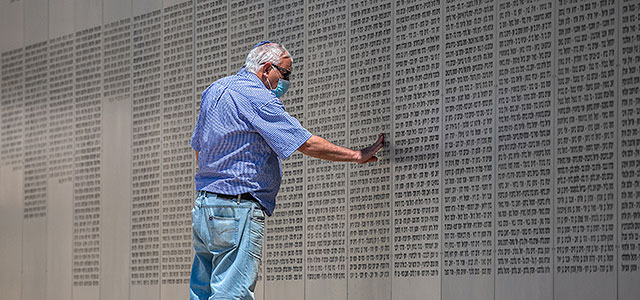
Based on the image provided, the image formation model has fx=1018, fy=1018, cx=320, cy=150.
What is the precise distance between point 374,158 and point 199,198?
1395 mm

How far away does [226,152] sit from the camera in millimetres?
5188

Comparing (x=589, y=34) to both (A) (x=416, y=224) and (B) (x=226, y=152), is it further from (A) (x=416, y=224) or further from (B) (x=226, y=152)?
(B) (x=226, y=152)

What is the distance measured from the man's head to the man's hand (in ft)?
2.42

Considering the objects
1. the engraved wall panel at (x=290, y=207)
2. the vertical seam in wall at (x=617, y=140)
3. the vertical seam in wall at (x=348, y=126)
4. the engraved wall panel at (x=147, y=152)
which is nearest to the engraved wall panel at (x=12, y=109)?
the engraved wall panel at (x=147, y=152)

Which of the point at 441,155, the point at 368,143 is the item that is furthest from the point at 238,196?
the point at 368,143

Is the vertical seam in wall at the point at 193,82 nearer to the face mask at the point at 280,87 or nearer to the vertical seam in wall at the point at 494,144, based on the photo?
the face mask at the point at 280,87

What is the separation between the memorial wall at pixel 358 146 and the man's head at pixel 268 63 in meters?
1.29

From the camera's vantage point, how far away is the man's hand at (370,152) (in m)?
5.93

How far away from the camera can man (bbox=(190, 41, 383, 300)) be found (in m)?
5.04

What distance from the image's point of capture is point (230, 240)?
5.02m

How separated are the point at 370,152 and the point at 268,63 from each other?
1.00m

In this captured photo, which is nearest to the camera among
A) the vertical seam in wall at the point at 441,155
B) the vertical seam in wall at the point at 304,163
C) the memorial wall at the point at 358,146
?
the memorial wall at the point at 358,146

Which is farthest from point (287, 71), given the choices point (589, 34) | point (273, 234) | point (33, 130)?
point (33, 130)

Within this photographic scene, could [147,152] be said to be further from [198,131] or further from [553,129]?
[553,129]
